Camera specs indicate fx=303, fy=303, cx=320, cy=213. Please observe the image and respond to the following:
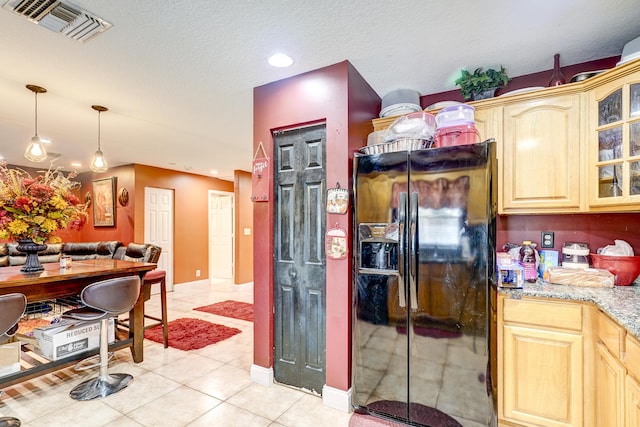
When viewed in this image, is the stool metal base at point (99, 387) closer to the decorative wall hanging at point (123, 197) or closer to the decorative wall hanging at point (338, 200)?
the decorative wall hanging at point (338, 200)

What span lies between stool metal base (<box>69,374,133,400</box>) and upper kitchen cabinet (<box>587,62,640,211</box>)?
362cm

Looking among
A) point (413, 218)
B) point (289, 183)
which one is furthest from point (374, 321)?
point (289, 183)

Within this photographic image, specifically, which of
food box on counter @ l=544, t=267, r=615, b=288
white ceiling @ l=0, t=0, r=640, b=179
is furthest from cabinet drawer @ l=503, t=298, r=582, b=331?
white ceiling @ l=0, t=0, r=640, b=179

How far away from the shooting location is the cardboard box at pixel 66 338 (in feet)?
7.83

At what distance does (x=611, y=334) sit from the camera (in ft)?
4.80

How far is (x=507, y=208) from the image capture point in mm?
2129

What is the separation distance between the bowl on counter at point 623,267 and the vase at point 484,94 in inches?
52.5

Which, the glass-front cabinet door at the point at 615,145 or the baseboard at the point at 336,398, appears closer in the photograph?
the glass-front cabinet door at the point at 615,145

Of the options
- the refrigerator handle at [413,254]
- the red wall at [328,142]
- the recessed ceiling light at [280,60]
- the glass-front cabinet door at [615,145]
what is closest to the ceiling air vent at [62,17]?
the recessed ceiling light at [280,60]

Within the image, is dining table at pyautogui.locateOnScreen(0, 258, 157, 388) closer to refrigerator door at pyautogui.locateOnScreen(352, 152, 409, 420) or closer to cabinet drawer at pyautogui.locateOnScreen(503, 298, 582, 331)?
refrigerator door at pyautogui.locateOnScreen(352, 152, 409, 420)

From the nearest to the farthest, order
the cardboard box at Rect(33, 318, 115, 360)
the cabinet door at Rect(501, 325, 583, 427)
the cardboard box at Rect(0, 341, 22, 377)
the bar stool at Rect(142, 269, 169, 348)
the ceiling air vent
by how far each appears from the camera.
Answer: the ceiling air vent
the cabinet door at Rect(501, 325, 583, 427)
the cardboard box at Rect(0, 341, 22, 377)
the cardboard box at Rect(33, 318, 115, 360)
the bar stool at Rect(142, 269, 169, 348)

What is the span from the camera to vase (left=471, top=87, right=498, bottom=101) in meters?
2.24

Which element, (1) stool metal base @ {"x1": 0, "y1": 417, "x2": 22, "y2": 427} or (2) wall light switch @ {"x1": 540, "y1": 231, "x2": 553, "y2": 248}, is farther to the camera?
(2) wall light switch @ {"x1": 540, "y1": 231, "x2": 553, "y2": 248}

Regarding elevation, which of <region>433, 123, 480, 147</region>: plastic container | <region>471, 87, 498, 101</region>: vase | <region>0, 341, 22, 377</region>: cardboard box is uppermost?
<region>471, 87, 498, 101</region>: vase
